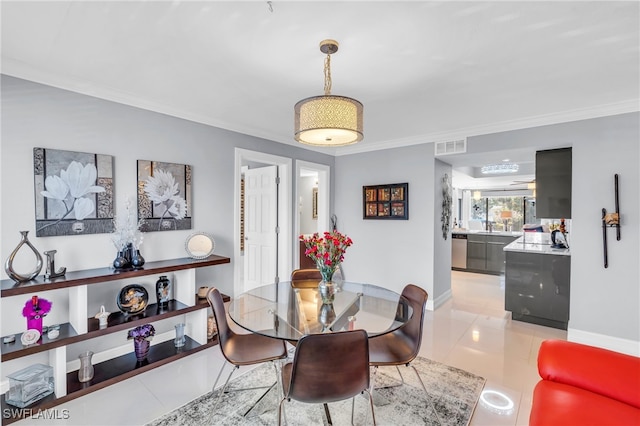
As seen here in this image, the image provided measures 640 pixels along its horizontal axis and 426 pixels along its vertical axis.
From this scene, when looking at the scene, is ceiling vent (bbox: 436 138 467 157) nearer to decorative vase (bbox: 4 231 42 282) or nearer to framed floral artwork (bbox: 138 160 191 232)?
framed floral artwork (bbox: 138 160 191 232)

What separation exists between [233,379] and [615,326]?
374 cm

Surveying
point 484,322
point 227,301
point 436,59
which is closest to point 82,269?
point 227,301

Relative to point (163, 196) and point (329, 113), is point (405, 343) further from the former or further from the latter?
point (163, 196)

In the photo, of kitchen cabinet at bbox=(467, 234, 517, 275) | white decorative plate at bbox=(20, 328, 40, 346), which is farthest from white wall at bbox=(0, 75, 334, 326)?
kitchen cabinet at bbox=(467, 234, 517, 275)

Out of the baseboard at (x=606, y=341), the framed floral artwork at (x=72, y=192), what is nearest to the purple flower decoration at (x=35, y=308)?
the framed floral artwork at (x=72, y=192)

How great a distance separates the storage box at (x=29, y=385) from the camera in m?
2.08

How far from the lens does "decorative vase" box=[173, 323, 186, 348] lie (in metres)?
2.97

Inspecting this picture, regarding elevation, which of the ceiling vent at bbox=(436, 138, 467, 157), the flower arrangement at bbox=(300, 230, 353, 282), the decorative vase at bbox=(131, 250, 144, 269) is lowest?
the decorative vase at bbox=(131, 250, 144, 269)

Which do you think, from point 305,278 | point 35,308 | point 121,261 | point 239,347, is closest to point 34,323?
point 35,308

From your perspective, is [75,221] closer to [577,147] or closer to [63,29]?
[63,29]

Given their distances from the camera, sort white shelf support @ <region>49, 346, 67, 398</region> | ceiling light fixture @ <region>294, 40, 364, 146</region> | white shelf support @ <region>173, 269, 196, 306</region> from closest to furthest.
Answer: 1. ceiling light fixture @ <region>294, 40, 364, 146</region>
2. white shelf support @ <region>49, 346, 67, 398</region>
3. white shelf support @ <region>173, 269, 196, 306</region>

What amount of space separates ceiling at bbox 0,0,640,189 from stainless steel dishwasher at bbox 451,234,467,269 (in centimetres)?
387

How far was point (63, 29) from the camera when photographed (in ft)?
6.03

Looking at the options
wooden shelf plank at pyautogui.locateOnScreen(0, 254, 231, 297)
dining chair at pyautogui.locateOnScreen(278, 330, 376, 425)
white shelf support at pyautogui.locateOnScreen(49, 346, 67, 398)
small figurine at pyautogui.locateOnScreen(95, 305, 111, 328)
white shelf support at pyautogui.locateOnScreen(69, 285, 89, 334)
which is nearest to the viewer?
dining chair at pyautogui.locateOnScreen(278, 330, 376, 425)
